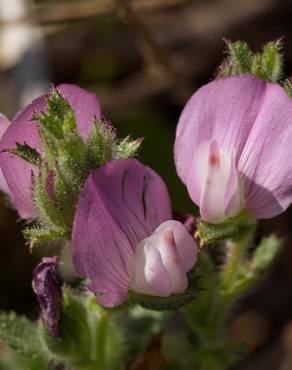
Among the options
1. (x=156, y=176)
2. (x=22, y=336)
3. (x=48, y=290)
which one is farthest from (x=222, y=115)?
(x=22, y=336)

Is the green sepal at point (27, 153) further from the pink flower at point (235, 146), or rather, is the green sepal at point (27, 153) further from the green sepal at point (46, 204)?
the pink flower at point (235, 146)

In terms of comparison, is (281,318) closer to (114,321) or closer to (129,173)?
(114,321)

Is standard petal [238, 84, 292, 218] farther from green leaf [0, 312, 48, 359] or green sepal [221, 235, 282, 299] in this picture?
green leaf [0, 312, 48, 359]

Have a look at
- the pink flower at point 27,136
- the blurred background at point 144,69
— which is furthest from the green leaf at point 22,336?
the blurred background at point 144,69

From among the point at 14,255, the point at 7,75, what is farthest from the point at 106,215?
the point at 7,75

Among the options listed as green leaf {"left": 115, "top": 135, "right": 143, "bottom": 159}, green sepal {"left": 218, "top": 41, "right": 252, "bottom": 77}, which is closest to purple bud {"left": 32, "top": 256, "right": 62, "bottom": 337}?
green leaf {"left": 115, "top": 135, "right": 143, "bottom": 159}

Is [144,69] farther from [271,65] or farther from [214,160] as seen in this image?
[214,160]
